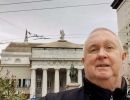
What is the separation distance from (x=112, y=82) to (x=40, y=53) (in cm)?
5399

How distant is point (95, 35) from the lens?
1.82m

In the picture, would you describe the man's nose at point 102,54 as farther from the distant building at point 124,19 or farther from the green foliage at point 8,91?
the distant building at point 124,19

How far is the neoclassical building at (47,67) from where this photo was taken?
55.8 meters

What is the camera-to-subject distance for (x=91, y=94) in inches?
66.5

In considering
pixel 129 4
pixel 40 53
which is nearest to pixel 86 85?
pixel 129 4

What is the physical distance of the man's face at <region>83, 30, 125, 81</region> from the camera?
1.71 metres

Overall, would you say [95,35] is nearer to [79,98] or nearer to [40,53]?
[79,98]

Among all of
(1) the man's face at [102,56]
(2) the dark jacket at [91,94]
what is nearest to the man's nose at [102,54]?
(1) the man's face at [102,56]

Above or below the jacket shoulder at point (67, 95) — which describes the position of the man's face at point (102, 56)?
above

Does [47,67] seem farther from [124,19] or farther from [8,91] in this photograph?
[8,91]

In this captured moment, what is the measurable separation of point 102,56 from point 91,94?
18 cm

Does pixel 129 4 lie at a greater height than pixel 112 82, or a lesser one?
greater

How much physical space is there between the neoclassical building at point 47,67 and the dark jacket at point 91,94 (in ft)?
170

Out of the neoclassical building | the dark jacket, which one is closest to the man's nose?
the dark jacket
